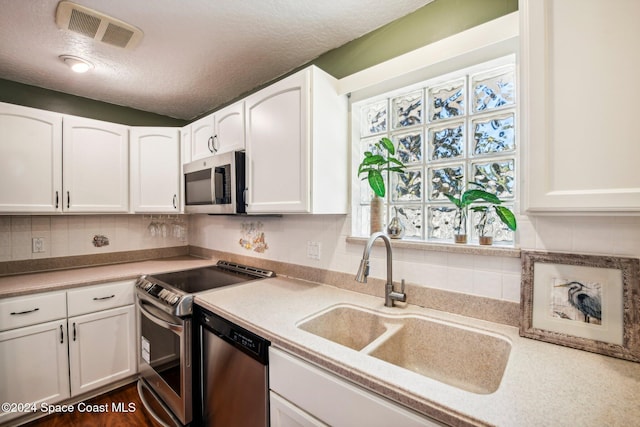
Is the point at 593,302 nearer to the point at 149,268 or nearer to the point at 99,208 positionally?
the point at 149,268

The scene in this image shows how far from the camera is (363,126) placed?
172 cm

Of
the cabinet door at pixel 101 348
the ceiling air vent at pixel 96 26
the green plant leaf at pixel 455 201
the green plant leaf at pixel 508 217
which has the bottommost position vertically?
the cabinet door at pixel 101 348

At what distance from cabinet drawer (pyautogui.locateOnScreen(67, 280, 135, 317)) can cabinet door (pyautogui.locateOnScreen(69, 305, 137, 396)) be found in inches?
1.6

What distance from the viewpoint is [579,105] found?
0.77 metres

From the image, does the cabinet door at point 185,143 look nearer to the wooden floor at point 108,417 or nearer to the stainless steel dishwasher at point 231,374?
the stainless steel dishwasher at point 231,374

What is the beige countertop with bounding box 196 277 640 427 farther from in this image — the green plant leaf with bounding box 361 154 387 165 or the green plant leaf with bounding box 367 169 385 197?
the green plant leaf with bounding box 361 154 387 165

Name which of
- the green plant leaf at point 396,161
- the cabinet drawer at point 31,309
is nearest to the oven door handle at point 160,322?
the cabinet drawer at point 31,309

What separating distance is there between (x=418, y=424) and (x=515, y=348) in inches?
19.2

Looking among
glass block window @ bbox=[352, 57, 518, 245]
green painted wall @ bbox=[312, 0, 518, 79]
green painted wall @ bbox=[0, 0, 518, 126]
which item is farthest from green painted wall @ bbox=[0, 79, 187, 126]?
glass block window @ bbox=[352, 57, 518, 245]

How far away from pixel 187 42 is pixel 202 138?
0.71 meters

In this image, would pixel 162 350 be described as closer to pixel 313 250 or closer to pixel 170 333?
pixel 170 333

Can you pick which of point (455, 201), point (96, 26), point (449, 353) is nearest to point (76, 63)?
point (96, 26)

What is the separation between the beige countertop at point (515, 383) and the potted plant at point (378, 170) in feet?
1.78

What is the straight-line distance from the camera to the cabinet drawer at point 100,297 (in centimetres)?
190
